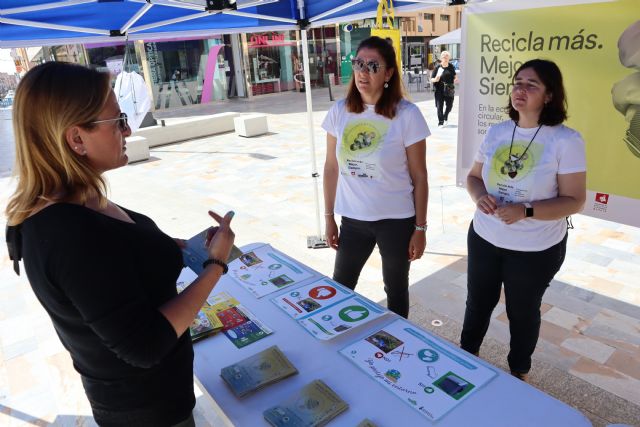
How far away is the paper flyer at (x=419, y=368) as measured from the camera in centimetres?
124

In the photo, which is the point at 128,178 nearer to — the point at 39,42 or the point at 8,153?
the point at 39,42

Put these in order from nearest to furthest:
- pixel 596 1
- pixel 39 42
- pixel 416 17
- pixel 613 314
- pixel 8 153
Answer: pixel 596 1, pixel 613 314, pixel 39 42, pixel 8 153, pixel 416 17

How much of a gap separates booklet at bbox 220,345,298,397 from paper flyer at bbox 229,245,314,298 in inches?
16.8

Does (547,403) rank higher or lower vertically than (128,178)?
higher

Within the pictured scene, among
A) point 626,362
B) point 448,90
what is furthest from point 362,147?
point 448,90

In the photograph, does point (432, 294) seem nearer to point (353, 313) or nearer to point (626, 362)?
point (626, 362)

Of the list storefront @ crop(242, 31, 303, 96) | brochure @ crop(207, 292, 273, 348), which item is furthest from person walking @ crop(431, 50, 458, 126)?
storefront @ crop(242, 31, 303, 96)

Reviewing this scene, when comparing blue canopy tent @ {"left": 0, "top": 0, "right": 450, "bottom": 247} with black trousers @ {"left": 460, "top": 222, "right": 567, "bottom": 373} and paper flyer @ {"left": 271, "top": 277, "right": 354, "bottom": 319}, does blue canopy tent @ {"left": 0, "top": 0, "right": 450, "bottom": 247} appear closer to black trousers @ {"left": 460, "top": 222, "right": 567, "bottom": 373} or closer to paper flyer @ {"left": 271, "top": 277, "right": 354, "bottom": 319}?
black trousers @ {"left": 460, "top": 222, "right": 567, "bottom": 373}

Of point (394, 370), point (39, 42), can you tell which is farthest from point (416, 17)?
point (394, 370)

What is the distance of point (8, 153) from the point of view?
10562 mm

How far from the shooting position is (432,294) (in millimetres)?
3367

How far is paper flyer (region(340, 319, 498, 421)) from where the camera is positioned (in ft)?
4.08

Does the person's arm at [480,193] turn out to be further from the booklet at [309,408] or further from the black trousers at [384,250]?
the booklet at [309,408]

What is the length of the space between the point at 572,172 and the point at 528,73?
1.46ft
